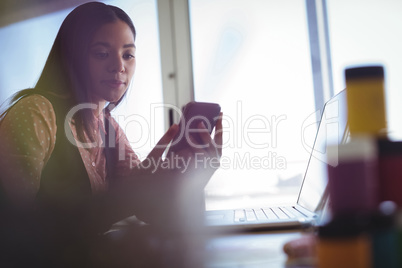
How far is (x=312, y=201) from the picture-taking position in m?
0.77

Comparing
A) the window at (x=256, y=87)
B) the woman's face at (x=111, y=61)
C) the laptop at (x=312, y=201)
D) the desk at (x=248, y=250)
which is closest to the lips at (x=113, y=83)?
the woman's face at (x=111, y=61)

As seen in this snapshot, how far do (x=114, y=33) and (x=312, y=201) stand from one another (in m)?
0.72

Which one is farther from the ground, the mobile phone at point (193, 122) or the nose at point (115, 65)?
the nose at point (115, 65)

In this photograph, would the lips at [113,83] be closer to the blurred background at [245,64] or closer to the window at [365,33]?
the blurred background at [245,64]

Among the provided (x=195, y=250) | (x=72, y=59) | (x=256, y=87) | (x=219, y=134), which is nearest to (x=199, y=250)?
(x=195, y=250)

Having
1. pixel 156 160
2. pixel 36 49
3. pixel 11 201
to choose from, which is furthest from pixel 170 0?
pixel 11 201

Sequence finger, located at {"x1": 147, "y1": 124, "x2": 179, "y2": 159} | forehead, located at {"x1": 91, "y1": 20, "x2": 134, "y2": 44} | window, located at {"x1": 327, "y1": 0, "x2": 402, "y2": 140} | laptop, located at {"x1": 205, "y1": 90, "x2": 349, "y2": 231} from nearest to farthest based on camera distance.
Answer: laptop, located at {"x1": 205, "y1": 90, "x2": 349, "y2": 231} < finger, located at {"x1": 147, "y1": 124, "x2": 179, "y2": 159} < forehead, located at {"x1": 91, "y1": 20, "x2": 134, "y2": 44} < window, located at {"x1": 327, "y1": 0, "x2": 402, "y2": 140}

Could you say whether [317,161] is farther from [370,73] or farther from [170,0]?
[170,0]

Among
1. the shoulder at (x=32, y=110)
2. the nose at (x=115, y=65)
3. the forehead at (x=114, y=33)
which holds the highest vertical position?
the forehead at (x=114, y=33)

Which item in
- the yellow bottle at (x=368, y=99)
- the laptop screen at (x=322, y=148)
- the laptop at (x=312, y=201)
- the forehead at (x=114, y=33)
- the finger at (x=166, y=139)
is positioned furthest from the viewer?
the forehead at (x=114, y=33)

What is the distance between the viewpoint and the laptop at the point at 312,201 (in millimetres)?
632

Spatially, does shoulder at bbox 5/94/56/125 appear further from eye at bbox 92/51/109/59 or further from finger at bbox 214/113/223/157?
finger at bbox 214/113/223/157

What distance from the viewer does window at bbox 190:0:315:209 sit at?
177cm

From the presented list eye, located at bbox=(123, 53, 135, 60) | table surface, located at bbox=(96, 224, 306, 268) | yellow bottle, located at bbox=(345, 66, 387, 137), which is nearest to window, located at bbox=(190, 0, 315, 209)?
eye, located at bbox=(123, 53, 135, 60)
